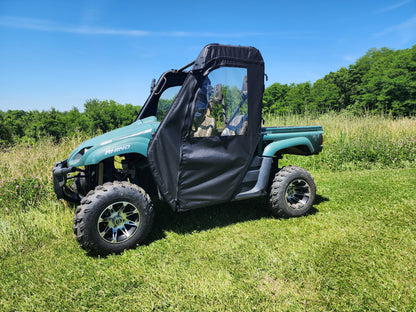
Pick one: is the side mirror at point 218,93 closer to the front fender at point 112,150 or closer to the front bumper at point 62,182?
the front fender at point 112,150

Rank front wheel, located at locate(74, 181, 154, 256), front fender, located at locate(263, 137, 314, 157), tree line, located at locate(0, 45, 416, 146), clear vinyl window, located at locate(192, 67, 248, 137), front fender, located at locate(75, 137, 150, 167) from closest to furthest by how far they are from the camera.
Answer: front wheel, located at locate(74, 181, 154, 256)
front fender, located at locate(75, 137, 150, 167)
clear vinyl window, located at locate(192, 67, 248, 137)
front fender, located at locate(263, 137, 314, 157)
tree line, located at locate(0, 45, 416, 146)

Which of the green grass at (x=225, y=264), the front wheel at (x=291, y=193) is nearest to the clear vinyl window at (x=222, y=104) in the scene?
the front wheel at (x=291, y=193)

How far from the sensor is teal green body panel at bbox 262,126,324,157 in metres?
3.94

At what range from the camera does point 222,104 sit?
3.53 meters

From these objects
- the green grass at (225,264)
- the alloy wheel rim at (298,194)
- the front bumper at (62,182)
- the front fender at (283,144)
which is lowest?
the green grass at (225,264)

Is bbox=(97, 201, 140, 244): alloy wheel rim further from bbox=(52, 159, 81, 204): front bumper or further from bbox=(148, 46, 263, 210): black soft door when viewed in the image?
bbox=(52, 159, 81, 204): front bumper

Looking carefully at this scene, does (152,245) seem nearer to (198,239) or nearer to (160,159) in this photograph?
(198,239)

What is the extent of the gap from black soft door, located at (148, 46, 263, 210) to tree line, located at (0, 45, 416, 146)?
104 ft

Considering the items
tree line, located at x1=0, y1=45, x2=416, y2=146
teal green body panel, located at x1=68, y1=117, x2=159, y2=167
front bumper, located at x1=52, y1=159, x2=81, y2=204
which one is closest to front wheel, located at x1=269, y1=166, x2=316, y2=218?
teal green body panel, located at x1=68, y1=117, x2=159, y2=167

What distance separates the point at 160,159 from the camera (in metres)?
3.22

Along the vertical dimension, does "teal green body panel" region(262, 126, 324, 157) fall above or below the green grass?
above

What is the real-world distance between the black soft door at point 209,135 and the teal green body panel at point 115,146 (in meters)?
0.22

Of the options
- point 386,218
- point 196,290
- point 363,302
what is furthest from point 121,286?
point 386,218

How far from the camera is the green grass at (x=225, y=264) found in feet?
7.86
